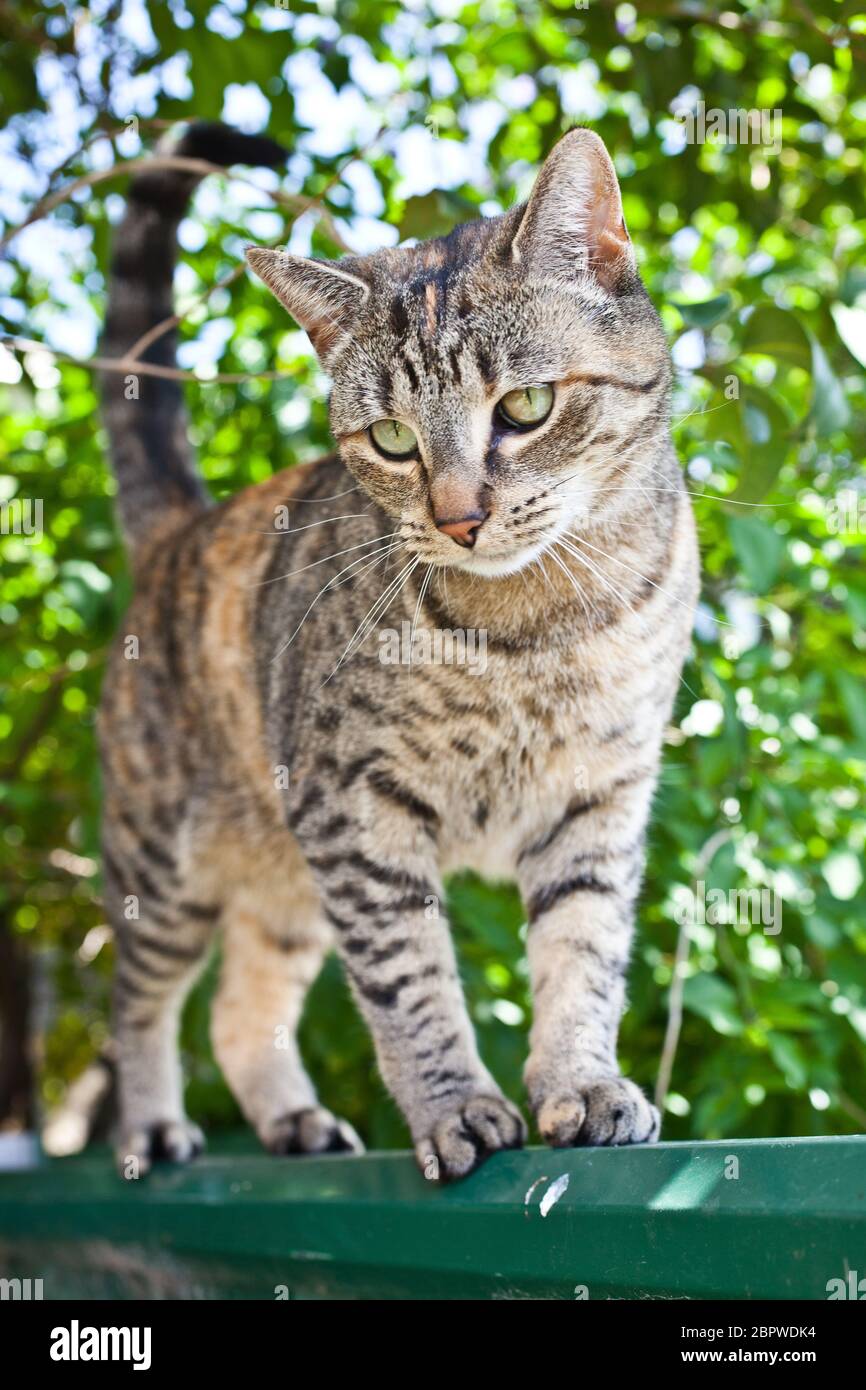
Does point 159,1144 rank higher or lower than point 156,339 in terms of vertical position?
lower

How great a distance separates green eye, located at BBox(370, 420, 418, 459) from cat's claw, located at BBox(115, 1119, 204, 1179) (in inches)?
71.9

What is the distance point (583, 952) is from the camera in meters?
2.39

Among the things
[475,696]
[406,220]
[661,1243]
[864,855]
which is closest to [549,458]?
[475,696]

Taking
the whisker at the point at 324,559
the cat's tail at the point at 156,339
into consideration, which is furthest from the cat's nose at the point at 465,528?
the cat's tail at the point at 156,339

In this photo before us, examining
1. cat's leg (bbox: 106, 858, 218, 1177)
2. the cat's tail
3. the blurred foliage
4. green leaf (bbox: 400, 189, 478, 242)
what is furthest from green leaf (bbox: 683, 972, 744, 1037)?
the cat's tail

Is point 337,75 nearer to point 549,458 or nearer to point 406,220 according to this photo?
point 406,220

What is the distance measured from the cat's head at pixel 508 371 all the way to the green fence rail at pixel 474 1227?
921mm

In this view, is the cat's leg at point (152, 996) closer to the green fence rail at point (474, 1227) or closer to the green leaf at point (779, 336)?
the green fence rail at point (474, 1227)

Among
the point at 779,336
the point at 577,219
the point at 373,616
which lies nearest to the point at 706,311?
the point at 779,336

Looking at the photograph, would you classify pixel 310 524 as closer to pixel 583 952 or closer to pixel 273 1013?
pixel 583 952

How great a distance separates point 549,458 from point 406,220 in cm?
88

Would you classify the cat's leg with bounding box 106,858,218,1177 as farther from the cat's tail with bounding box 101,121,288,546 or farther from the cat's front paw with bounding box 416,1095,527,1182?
the cat's front paw with bounding box 416,1095,527,1182

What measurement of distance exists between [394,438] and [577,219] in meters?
0.43

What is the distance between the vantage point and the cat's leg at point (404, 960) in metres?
2.32
